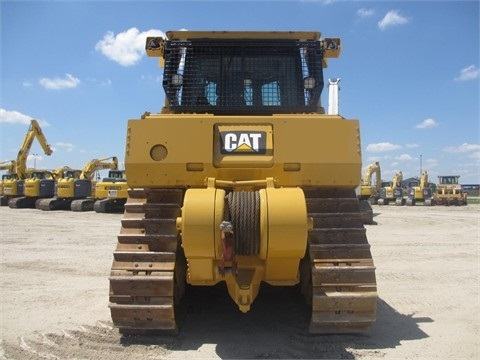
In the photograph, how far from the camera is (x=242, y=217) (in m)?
3.73

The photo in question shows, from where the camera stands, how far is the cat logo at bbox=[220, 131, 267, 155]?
4336 mm

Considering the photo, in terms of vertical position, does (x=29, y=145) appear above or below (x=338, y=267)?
above

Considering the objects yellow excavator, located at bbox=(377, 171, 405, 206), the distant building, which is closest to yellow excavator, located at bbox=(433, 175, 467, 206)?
yellow excavator, located at bbox=(377, 171, 405, 206)

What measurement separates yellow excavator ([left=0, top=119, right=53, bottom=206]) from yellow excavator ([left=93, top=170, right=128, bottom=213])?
8552 millimetres

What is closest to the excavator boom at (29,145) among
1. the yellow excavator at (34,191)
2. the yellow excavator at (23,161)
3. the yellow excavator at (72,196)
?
the yellow excavator at (23,161)

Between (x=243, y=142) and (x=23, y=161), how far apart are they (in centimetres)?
2993

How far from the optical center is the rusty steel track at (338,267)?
4078mm

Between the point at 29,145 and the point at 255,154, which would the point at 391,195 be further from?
the point at 255,154

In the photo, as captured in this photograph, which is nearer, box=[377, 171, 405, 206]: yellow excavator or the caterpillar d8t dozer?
the caterpillar d8t dozer

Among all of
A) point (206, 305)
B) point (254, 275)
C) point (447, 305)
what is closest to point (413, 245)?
point (447, 305)

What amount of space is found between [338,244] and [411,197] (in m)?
37.8

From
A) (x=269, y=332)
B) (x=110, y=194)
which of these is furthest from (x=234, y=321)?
(x=110, y=194)

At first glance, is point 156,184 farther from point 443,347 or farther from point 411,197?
point 411,197

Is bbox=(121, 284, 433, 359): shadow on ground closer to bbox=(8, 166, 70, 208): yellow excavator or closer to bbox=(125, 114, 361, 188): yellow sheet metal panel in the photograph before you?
bbox=(125, 114, 361, 188): yellow sheet metal panel
